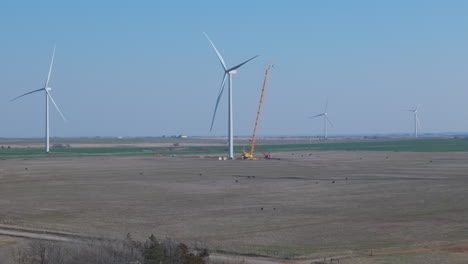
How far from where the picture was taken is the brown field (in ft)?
106

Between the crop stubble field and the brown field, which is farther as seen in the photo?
the crop stubble field

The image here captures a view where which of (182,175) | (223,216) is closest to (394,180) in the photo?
(182,175)

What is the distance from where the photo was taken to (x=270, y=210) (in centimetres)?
4697

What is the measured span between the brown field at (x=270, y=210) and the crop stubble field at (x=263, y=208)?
0.21 feet

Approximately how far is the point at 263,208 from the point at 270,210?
51.0 inches

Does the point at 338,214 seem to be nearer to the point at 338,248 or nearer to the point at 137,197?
the point at 338,248

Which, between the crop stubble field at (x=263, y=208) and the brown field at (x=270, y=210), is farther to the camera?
the crop stubble field at (x=263, y=208)

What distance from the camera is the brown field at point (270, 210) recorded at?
106 ft

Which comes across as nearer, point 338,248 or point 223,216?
point 338,248

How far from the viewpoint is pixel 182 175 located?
8569 cm

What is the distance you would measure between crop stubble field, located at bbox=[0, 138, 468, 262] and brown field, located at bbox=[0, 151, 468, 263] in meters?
0.07

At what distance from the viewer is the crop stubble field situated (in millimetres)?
33656

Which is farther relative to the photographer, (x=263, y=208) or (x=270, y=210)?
(x=263, y=208)

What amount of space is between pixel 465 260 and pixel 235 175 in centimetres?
5910
